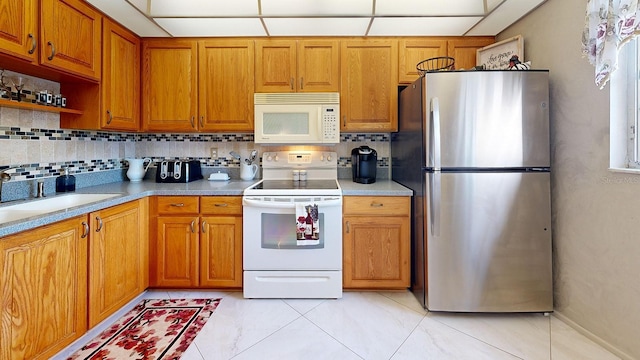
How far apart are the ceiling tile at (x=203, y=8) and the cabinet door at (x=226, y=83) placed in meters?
0.37

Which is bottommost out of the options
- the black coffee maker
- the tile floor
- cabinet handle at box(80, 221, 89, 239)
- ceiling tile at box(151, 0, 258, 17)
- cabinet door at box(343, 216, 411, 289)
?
the tile floor

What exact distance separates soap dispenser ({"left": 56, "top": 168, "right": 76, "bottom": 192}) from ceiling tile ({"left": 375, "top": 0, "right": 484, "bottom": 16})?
2.54m

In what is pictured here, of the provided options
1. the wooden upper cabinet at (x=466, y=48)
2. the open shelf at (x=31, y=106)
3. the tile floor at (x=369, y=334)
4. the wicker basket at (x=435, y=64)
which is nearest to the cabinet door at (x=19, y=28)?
the open shelf at (x=31, y=106)

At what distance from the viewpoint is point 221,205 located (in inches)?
85.6

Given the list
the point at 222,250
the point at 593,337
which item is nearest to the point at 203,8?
the point at 222,250

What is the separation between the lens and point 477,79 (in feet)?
6.06

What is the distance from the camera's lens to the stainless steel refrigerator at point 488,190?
1.85m

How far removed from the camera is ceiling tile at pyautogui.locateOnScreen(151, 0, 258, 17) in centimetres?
207

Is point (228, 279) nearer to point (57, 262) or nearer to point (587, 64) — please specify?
point (57, 262)

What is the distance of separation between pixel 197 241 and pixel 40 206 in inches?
37.2

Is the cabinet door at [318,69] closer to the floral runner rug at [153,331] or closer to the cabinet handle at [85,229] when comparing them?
the cabinet handle at [85,229]

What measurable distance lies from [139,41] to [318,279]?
99.3 inches

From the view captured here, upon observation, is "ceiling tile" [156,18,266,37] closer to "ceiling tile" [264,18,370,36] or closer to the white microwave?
"ceiling tile" [264,18,370,36]

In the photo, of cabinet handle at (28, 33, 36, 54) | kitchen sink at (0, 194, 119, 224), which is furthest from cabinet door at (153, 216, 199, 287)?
cabinet handle at (28, 33, 36, 54)
